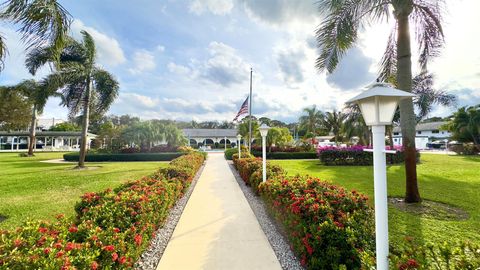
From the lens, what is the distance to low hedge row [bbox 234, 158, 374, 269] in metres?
2.80

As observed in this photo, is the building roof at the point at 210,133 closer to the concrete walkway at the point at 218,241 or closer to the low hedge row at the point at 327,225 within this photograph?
the concrete walkway at the point at 218,241

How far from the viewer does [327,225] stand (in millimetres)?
2988

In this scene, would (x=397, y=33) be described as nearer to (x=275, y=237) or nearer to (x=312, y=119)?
(x=275, y=237)

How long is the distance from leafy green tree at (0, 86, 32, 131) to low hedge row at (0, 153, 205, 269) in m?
32.0

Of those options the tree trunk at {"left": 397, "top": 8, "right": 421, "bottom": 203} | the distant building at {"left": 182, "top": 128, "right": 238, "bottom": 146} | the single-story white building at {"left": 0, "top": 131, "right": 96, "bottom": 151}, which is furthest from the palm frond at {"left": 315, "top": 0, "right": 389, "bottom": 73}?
the single-story white building at {"left": 0, "top": 131, "right": 96, "bottom": 151}

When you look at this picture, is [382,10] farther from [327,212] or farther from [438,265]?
[438,265]

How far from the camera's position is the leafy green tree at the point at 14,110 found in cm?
2721

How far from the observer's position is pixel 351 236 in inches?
111

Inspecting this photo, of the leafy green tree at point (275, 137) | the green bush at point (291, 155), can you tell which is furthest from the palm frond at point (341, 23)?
the leafy green tree at point (275, 137)

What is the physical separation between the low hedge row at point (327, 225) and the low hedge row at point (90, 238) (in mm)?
2212

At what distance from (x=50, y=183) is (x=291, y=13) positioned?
11674 mm

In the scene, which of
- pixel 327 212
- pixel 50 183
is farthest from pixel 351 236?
pixel 50 183

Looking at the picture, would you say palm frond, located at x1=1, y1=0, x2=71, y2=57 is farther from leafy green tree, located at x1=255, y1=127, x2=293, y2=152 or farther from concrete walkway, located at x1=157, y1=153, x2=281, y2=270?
leafy green tree, located at x1=255, y1=127, x2=293, y2=152

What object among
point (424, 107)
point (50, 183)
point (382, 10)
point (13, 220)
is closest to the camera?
point (13, 220)
